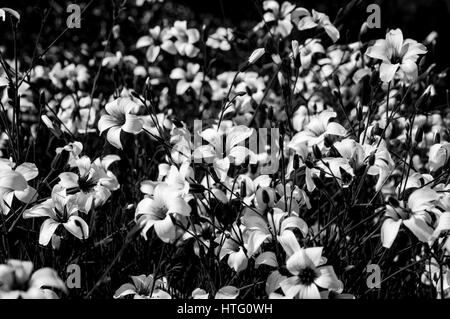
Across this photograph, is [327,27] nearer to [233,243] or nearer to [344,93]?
[344,93]

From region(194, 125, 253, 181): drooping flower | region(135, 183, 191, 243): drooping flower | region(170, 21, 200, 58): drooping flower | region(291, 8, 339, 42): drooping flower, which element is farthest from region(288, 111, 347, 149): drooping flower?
region(170, 21, 200, 58): drooping flower

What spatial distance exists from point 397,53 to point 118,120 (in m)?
1.07

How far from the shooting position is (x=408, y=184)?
6.41 feet

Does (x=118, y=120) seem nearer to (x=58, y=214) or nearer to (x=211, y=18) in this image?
(x=58, y=214)

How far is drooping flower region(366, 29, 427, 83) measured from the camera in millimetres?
1935

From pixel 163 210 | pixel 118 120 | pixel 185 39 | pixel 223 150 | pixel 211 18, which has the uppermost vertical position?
pixel 211 18

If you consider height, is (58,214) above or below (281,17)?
below

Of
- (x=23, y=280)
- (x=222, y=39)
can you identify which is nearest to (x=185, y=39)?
(x=222, y=39)

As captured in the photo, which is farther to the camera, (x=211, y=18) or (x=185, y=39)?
(x=211, y=18)

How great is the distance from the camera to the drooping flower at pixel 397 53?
193 centimetres

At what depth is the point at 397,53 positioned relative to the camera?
2.02 meters

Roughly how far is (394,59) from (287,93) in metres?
0.41
